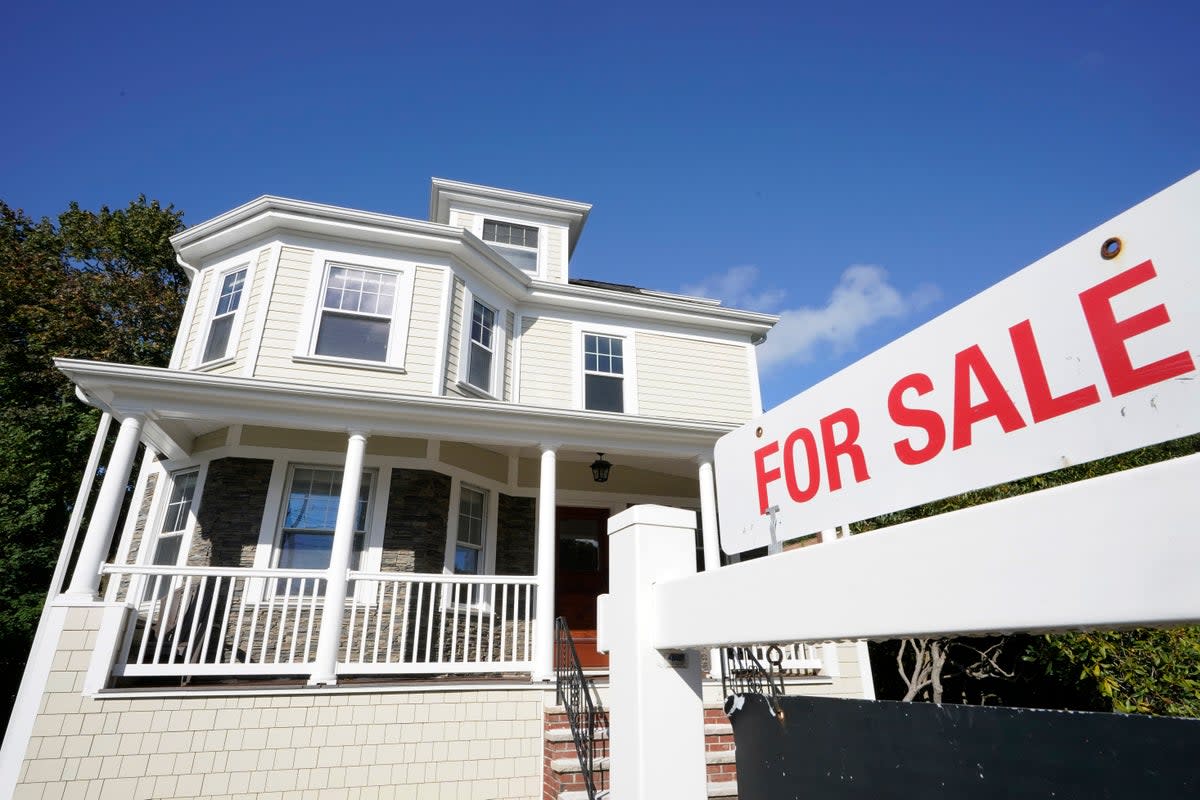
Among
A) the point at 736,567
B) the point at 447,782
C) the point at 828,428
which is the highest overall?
the point at 828,428

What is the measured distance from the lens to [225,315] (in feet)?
30.9

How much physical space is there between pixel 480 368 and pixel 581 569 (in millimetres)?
3425

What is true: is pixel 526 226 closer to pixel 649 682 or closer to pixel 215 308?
pixel 215 308

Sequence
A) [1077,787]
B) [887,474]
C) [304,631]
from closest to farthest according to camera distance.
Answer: [1077,787]
[887,474]
[304,631]

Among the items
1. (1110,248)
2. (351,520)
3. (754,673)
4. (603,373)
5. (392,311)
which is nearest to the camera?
(1110,248)

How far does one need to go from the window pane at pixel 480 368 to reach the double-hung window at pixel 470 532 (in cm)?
170

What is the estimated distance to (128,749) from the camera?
545cm

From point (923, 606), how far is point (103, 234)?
24558 mm

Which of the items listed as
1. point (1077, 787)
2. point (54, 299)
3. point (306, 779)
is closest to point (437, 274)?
point (306, 779)

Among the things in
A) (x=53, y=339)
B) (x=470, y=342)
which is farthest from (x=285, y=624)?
(x=53, y=339)

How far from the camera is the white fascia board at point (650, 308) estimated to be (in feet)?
36.6

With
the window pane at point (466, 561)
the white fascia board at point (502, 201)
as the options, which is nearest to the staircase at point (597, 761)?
the window pane at point (466, 561)

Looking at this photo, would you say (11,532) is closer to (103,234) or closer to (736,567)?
(103,234)

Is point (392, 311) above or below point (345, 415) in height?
above
